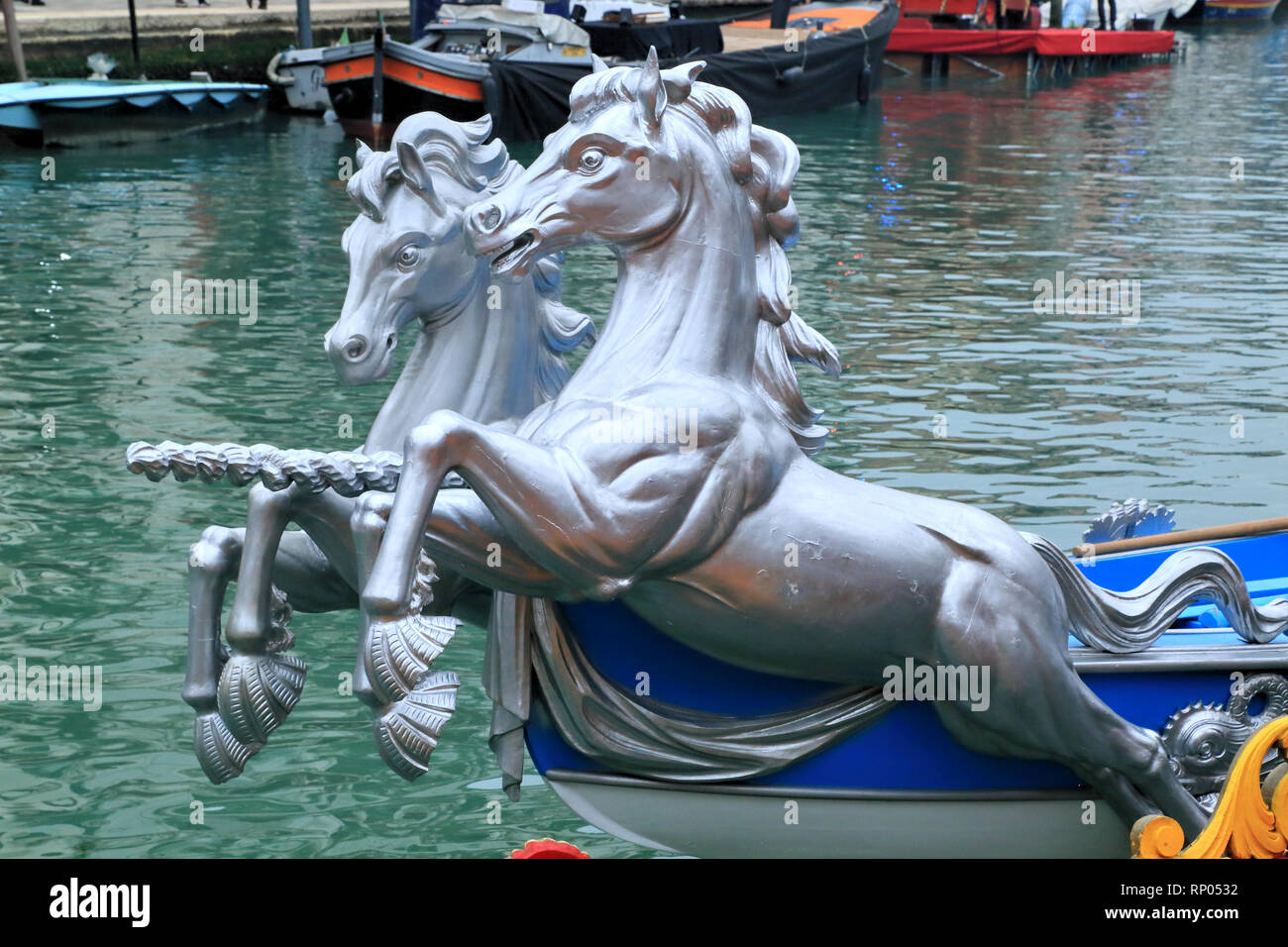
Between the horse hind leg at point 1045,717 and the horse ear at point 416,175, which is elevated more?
the horse ear at point 416,175

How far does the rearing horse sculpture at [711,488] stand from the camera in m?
2.75

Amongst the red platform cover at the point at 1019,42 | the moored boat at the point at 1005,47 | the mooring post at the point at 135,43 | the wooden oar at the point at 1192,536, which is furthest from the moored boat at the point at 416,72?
the wooden oar at the point at 1192,536

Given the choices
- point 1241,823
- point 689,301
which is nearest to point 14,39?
point 689,301

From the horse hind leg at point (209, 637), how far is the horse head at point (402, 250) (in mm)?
417

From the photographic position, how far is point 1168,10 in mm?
37250

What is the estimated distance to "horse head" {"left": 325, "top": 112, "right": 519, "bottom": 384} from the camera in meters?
3.24

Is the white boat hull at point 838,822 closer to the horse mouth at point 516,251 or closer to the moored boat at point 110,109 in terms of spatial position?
the horse mouth at point 516,251

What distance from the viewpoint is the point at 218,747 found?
3.17m

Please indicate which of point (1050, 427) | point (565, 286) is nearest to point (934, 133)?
point (565, 286)

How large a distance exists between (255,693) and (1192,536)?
8.08 ft

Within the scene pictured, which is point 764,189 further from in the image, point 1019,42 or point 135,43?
point 1019,42

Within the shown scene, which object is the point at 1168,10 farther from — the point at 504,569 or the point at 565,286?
the point at 504,569

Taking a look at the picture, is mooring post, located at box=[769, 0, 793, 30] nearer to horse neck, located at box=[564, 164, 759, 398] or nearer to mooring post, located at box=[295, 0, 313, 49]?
mooring post, located at box=[295, 0, 313, 49]

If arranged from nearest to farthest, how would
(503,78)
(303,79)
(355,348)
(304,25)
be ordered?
(355,348) → (503,78) → (303,79) → (304,25)
